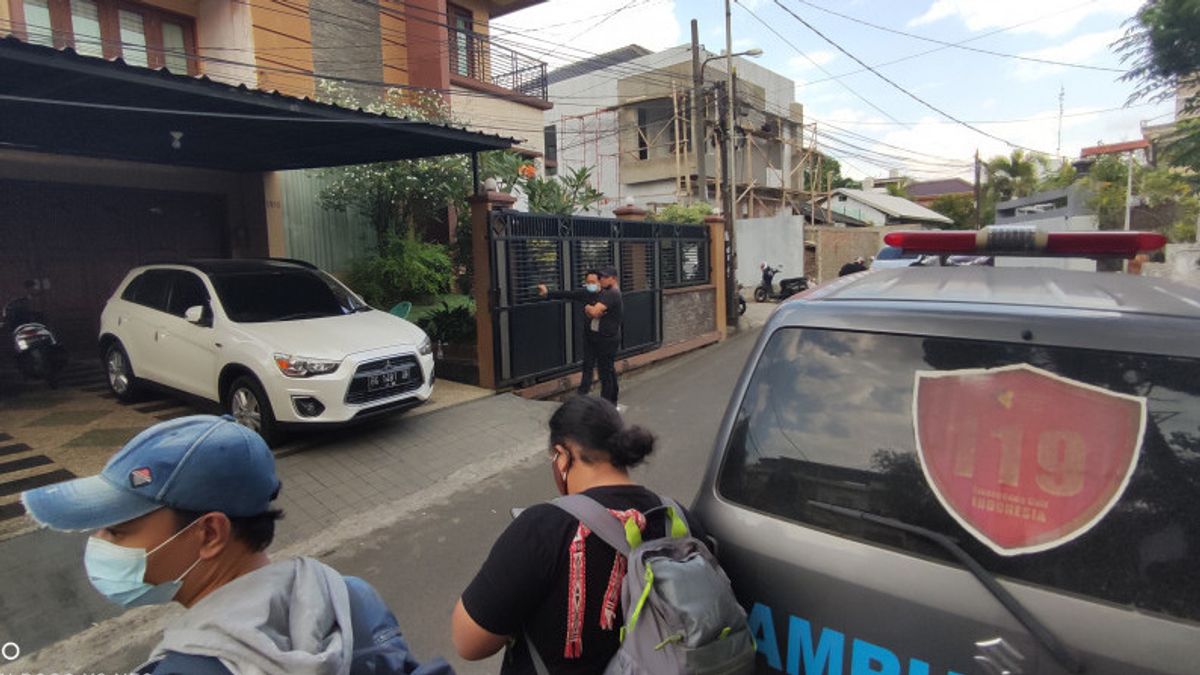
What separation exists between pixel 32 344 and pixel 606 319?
258 inches

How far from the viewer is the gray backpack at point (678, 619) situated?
1.29 metres

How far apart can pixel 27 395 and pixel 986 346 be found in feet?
32.0

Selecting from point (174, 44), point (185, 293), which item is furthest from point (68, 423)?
point (174, 44)

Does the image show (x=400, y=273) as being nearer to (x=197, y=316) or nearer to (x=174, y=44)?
(x=197, y=316)

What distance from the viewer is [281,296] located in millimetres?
6445

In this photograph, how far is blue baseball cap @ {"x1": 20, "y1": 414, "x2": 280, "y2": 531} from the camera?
1216 mm

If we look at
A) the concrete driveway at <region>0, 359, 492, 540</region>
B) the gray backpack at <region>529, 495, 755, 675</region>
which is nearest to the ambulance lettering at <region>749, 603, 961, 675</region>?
the gray backpack at <region>529, 495, 755, 675</region>

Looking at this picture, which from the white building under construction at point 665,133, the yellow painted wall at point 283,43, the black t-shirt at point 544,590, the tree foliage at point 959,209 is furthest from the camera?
the tree foliage at point 959,209

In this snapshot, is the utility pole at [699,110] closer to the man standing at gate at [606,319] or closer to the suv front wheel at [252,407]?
the man standing at gate at [606,319]

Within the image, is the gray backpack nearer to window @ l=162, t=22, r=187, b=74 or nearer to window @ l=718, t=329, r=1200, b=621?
window @ l=718, t=329, r=1200, b=621

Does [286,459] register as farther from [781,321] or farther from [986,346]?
[986,346]

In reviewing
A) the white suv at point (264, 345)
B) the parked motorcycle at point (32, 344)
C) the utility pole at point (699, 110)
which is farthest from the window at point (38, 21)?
the utility pole at point (699, 110)

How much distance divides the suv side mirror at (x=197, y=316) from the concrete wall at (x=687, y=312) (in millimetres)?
7603

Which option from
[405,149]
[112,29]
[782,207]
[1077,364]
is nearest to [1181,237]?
[782,207]
